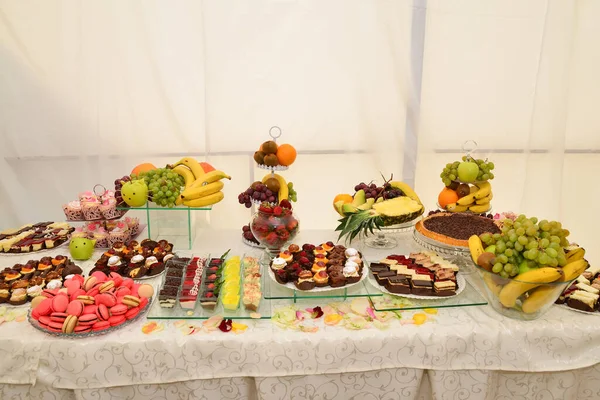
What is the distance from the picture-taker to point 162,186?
6.25 ft

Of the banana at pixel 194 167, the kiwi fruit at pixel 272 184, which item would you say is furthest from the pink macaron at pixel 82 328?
the kiwi fruit at pixel 272 184

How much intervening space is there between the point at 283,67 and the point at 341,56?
1.10ft

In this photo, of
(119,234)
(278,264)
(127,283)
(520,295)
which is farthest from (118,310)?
(520,295)

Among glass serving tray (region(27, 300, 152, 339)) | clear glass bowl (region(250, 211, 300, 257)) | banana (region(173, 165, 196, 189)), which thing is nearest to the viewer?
glass serving tray (region(27, 300, 152, 339))

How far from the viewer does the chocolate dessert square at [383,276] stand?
5.27 ft

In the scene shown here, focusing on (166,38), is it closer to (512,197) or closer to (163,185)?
(163,185)

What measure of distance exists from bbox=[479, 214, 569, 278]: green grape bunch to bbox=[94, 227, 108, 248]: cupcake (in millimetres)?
1567

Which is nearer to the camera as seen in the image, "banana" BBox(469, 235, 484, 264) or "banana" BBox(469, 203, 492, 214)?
"banana" BBox(469, 235, 484, 264)

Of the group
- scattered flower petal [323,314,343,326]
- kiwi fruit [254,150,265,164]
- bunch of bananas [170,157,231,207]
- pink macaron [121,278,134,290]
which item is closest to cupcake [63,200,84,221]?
bunch of bananas [170,157,231,207]

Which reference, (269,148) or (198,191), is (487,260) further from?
(198,191)

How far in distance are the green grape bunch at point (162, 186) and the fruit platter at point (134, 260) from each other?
0.20 metres

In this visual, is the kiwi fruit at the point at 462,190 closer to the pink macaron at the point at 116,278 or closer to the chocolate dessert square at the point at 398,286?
the chocolate dessert square at the point at 398,286

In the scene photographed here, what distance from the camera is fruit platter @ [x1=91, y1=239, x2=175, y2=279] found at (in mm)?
1696

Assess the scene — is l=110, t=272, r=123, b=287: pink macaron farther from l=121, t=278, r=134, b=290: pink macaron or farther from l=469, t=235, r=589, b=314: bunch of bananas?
l=469, t=235, r=589, b=314: bunch of bananas
